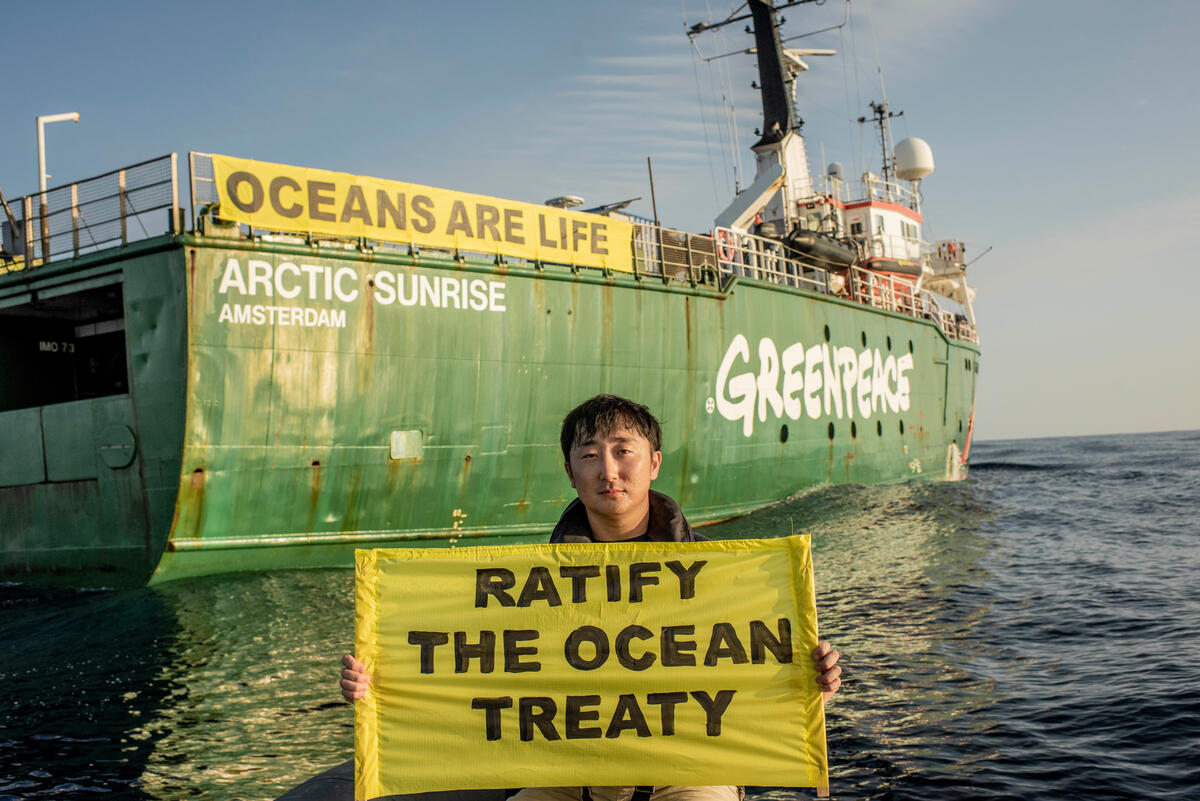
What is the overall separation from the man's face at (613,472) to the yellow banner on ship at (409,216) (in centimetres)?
923

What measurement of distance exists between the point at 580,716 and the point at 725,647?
23.3 inches

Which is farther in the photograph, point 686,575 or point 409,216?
point 409,216

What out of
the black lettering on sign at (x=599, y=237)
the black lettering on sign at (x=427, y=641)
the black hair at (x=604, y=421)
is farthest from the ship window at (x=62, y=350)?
the black hair at (x=604, y=421)

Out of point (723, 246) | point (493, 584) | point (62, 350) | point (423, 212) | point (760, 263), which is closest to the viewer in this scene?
point (493, 584)

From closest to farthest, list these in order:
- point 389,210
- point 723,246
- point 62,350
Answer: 1. point 389,210
2. point 62,350
3. point 723,246

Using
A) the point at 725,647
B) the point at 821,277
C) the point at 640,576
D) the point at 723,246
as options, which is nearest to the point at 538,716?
the point at 640,576

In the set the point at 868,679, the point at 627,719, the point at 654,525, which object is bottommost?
the point at 868,679

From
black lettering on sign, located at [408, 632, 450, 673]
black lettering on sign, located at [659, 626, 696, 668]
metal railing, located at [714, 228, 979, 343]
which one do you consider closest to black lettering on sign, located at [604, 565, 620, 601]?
black lettering on sign, located at [659, 626, 696, 668]

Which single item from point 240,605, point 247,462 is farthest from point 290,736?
point 247,462

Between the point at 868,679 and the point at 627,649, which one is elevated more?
the point at 627,649

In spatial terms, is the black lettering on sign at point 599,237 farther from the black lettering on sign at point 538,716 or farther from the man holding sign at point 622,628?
the black lettering on sign at point 538,716

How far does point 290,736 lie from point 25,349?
→ 427 inches

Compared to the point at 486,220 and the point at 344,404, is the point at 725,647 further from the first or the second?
the point at 486,220

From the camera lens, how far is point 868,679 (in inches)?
269
